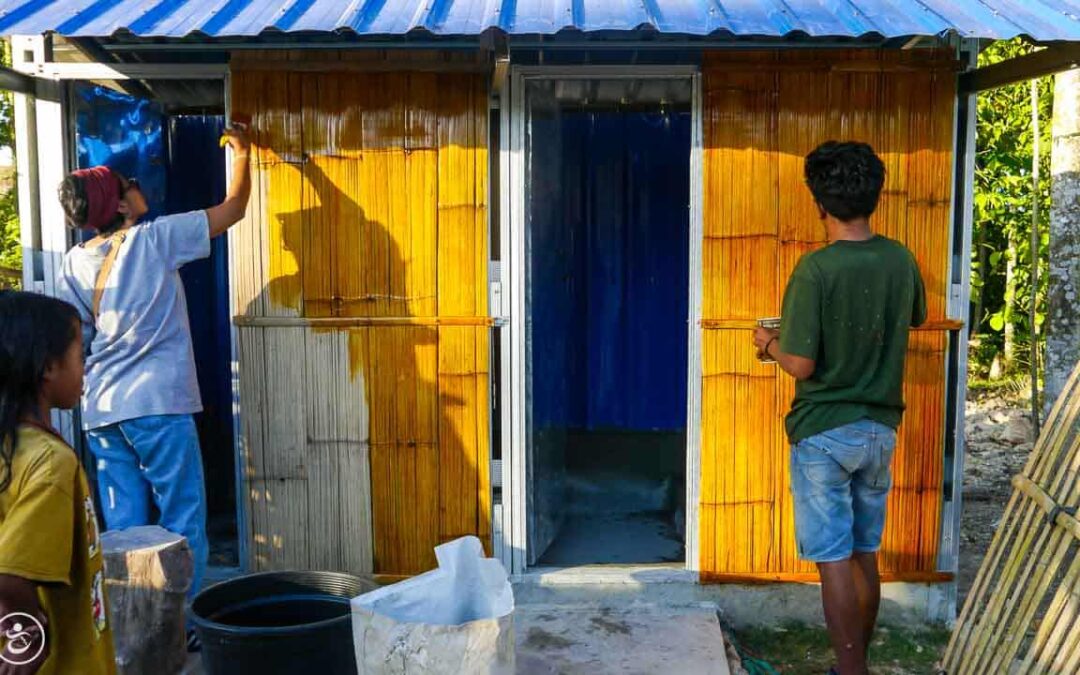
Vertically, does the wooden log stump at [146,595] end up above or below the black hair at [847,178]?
below

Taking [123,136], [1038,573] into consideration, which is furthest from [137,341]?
[1038,573]

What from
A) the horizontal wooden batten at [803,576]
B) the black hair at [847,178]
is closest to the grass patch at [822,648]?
the horizontal wooden batten at [803,576]

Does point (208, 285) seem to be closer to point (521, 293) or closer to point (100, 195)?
point (100, 195)

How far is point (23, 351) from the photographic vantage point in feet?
6.74

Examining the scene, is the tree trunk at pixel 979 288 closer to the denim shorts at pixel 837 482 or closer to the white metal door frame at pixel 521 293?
the white metal door frame at pixel 521 293

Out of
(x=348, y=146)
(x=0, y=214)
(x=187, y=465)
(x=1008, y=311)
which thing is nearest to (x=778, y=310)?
(x=348, y=146)

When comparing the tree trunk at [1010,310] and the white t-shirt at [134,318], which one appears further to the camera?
the tree trunk at [1010,310]

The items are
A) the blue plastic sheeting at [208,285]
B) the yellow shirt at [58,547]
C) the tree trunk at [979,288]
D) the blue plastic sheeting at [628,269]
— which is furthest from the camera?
the tree trunk at [979,288]

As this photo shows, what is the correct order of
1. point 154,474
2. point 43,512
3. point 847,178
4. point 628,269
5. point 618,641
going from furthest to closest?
point 628,269, point 618,641, point 154,474, point 847,178, point 43,512

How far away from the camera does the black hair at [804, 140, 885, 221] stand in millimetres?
3176

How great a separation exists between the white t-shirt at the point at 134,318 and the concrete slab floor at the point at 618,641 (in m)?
1.78

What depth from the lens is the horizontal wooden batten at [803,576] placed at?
418 cm

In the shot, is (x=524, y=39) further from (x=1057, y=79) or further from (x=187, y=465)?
(x=1057, y=79)

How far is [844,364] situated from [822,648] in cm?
158
